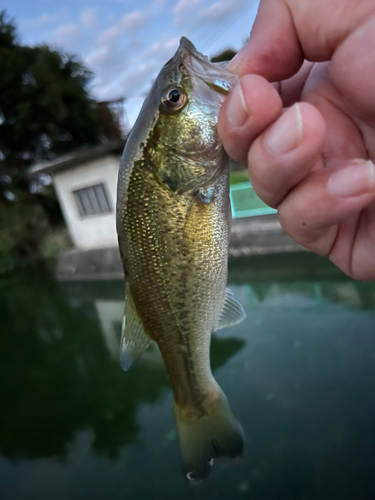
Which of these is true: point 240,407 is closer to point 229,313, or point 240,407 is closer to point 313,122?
point 229,313

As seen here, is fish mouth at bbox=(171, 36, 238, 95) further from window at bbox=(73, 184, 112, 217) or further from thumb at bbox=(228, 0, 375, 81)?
window at bbox=(73, 184, 112, 217)

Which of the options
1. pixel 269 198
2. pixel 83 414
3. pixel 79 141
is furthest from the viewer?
pixel 79 141

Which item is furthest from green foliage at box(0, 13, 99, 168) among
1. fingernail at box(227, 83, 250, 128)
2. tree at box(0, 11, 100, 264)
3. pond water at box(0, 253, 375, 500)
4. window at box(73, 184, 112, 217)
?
fingernail at box(227, 83, 250, 128)

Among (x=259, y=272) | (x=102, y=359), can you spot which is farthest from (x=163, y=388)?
(x=259, y=272)

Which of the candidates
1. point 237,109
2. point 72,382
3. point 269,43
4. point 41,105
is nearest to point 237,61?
point 269,43

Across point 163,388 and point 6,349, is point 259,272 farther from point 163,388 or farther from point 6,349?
point 6,349

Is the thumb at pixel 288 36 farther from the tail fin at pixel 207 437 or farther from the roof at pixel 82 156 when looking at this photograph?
the roof at pixel 82 156
